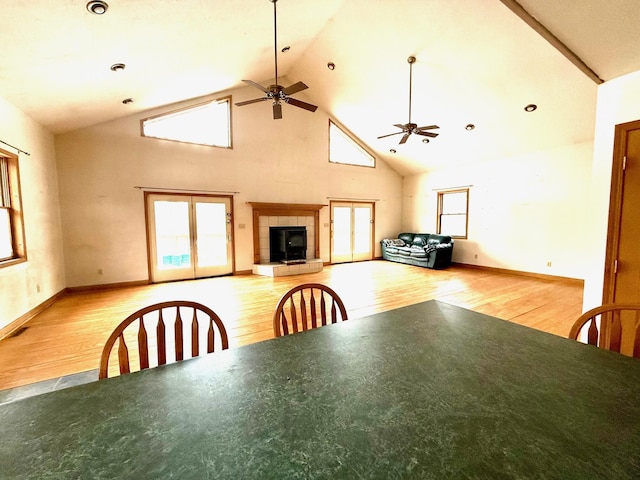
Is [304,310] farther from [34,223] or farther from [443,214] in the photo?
[443,214]

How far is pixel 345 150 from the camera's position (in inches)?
319

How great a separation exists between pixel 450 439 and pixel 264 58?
5775 millimetres

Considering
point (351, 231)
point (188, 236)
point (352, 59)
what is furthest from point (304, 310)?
point (351, 231)

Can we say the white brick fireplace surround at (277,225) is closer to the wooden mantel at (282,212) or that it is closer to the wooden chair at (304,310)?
the wooden mantel at (282,212)

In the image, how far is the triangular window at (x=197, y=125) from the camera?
5.57m

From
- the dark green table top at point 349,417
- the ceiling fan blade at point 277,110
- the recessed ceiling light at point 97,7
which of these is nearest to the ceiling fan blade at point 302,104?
the ceiling fan blade at point 277,110

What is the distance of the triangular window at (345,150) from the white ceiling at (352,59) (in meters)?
0.86

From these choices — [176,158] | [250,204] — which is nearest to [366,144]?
[250,204]

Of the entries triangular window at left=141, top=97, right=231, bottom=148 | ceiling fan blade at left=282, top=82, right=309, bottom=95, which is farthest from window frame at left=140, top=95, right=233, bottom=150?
ceiling fan blade at left=282, top=82, right=309, bottom=95

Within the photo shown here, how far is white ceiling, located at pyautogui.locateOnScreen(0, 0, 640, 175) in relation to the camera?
7.63 feet

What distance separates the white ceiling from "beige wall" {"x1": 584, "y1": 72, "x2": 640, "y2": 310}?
6.0 inches

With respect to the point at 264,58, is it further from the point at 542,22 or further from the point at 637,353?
the point at 637,353

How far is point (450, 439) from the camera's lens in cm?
63

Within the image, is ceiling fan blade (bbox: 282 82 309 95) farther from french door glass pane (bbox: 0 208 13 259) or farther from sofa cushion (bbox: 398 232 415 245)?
sofa cushion (bbox: 398 232 415 245)
